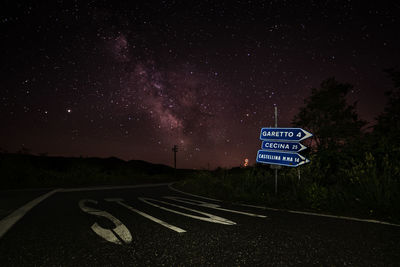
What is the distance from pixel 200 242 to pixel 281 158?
17.3 feet

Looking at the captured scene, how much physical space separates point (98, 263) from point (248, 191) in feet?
23.6

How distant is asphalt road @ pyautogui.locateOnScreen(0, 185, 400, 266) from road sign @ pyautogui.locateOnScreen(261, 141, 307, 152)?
9.67ft

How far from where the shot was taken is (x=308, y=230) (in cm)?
388

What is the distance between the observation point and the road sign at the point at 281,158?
23.6 feet

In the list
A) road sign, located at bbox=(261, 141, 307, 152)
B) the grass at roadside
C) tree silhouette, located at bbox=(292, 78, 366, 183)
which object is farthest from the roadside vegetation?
tree silhouette, located at bbox=(292, 78, 366, 183)

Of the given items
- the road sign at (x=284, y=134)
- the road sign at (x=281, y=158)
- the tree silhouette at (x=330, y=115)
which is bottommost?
the road sign at (x=281, y=158)

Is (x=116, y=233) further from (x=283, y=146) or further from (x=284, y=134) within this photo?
(x=284, y=134)

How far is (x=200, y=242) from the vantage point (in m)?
3.29

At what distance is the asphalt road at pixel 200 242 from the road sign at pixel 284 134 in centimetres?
313

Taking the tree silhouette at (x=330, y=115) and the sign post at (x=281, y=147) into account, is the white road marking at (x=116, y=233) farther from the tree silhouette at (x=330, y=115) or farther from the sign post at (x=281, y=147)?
the tree silhouette at (x=330, y=115)

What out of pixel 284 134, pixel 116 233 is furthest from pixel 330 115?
pixel 116 233

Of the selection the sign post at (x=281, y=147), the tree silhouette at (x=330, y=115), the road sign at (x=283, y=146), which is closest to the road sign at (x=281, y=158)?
the sign post at (x=281, y=147)

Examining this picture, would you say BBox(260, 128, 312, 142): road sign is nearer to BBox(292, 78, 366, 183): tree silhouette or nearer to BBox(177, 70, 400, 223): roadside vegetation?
BBox(177, 70, 400, 223): roadside vegetation

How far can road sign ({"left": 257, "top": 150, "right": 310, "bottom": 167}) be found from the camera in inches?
283
